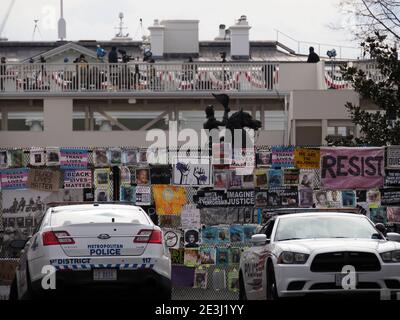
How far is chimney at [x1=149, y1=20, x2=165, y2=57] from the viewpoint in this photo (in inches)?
1980

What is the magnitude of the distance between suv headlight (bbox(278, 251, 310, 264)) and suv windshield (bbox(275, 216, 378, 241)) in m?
0.86

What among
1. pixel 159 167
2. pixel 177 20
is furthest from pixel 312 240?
pixel 177 20

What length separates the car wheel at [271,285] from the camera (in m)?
14.8

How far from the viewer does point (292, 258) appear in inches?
582

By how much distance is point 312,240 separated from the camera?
50.2ft

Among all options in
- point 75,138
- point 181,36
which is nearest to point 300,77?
point 75,138

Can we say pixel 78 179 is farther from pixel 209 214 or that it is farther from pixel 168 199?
pixel 209 214

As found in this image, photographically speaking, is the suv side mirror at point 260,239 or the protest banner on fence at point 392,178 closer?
the suv side mirror at point 260,239

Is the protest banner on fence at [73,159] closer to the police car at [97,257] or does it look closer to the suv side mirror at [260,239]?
the suv side mirror at [260,239]

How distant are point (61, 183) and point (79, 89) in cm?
2248

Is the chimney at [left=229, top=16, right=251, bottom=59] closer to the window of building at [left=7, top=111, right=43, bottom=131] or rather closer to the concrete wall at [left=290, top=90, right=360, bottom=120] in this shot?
the window of building at [left=7, top=111, right=43, bottom=131]

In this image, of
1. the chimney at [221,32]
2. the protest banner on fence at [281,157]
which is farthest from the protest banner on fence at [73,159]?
the chimney at [221,32]

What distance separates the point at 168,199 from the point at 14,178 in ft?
8.62

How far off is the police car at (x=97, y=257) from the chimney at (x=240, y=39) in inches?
1473
